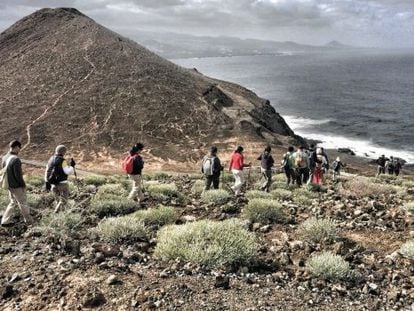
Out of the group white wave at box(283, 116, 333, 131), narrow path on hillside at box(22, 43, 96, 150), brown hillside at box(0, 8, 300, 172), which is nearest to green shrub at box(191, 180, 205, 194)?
brown hillside at box(0, 8, 300, 172)

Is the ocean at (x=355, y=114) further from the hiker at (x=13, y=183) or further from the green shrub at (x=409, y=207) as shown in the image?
the hiker at (x=13, y=183)

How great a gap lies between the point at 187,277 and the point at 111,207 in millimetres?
4976

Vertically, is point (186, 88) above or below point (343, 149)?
above

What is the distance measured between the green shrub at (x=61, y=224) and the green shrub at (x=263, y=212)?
4.12 metres

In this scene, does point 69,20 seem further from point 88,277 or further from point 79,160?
point 88,277

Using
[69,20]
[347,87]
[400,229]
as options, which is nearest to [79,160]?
[400,229]

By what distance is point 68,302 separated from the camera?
678 centimetres

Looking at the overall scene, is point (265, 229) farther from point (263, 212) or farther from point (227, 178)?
point (227, 178)

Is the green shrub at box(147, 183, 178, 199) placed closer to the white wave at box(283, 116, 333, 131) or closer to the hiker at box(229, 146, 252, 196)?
the hiker at box(229, 146, 252, 196)

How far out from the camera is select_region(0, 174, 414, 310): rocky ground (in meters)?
6.84

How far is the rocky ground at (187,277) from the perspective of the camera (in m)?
6.84

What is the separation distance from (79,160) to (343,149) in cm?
3476

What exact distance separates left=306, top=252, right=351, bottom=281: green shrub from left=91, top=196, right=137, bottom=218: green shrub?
18.3 feet

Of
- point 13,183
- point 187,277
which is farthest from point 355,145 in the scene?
point 187,277
